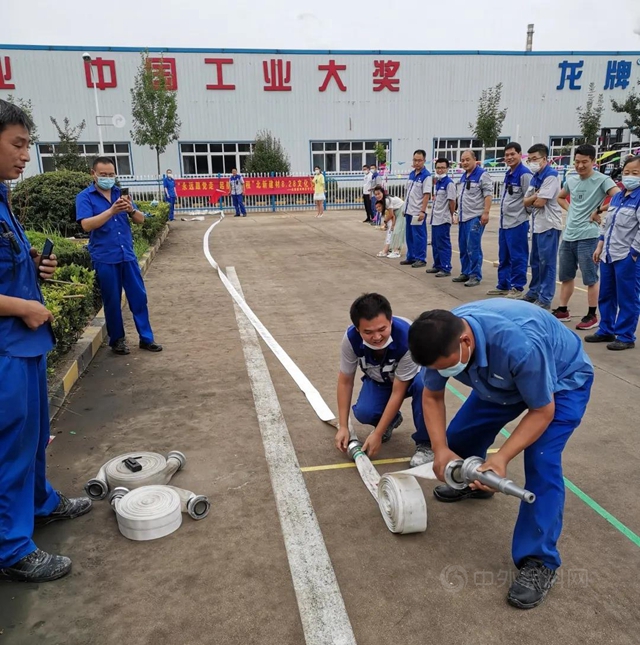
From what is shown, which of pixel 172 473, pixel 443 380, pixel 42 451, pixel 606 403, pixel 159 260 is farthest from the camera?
pixel 159 260

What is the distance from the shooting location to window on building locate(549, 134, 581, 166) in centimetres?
2860

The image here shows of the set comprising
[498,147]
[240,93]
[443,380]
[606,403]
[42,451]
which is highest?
[240,93]

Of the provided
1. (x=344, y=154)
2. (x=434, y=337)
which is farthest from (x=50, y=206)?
(x=344, y=154)

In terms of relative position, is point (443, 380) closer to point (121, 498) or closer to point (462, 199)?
point (121, 498)

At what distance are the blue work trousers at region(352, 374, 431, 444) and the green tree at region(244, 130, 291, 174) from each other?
22065 millimetres

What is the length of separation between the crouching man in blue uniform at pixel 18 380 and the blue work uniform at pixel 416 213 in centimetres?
801

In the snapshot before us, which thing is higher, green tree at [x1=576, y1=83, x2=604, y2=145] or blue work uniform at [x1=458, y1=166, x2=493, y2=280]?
green tree at [x1=576, y1=83, x2=604, y2=145]

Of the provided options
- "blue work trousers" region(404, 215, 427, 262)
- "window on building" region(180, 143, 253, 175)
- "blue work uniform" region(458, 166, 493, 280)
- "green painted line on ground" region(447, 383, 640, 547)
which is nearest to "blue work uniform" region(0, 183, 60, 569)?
"green painted line on ground" region(447, 383, 640, 547)

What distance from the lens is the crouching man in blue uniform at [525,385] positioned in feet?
7.13

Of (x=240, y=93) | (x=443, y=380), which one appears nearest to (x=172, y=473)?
(x=443, y=380)

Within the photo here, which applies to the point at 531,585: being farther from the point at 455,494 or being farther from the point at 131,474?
the point at 131,474

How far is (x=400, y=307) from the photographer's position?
718 centimetres

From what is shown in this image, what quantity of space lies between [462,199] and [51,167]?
22.4 metres

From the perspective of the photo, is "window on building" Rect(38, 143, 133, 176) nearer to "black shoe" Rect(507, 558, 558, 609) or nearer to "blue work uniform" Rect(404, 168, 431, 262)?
"blue work uniform" Rect(404, 168, 431, 262)
